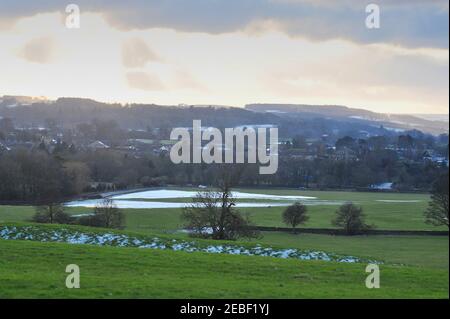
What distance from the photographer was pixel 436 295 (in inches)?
618

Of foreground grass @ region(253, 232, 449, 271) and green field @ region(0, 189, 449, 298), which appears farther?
foreground grass @ region(253, 232, 449, 271)

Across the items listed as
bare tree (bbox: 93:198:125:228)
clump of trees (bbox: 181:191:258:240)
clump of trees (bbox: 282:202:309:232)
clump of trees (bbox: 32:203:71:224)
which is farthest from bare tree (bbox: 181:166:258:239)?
clump of trees (bbox: 282:202:309:232)

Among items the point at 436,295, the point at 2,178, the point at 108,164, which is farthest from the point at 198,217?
the point at 108,164

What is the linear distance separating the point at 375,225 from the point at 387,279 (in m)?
47.9

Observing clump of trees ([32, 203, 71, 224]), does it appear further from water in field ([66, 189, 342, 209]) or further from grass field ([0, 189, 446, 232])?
water in field ([66, 189, 342, 209])

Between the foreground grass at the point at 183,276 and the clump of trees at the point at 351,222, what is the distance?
40.6 meters

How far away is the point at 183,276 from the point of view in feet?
58.0

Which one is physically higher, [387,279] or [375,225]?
[387,279]

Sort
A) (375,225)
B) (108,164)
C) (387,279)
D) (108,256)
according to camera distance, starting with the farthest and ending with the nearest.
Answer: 1. (108,164)
2. (375,225)
3. (108,256)
4. (387,279)

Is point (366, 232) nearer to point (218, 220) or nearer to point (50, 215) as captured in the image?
point (218, 220)

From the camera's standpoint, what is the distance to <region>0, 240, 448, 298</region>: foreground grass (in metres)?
14.5

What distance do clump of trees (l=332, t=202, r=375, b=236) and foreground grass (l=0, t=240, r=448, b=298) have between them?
40.6 m

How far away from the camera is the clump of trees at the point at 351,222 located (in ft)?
202
